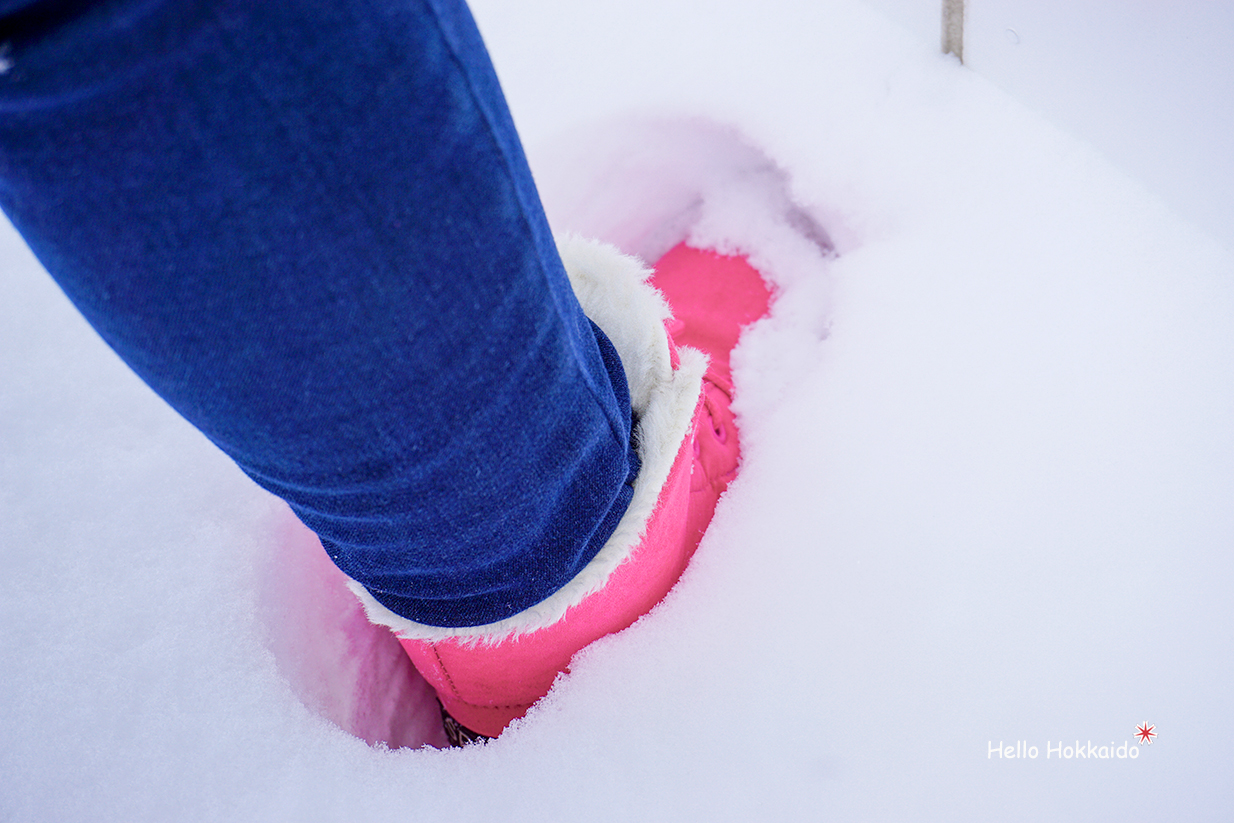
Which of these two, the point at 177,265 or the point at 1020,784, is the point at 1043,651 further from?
the point at 177,265

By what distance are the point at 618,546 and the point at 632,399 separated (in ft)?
0.38

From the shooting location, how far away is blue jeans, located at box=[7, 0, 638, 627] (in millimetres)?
231

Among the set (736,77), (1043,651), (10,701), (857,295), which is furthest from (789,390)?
(10,701)

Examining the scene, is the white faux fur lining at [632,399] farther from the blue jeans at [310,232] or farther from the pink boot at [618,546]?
the blue jeans at [310,232]

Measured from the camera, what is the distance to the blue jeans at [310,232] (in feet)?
0.76

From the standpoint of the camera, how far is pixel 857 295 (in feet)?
2.67

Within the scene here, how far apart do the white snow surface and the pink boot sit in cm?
4

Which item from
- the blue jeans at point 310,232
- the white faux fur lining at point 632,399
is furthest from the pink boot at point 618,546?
the blue jeans at point 310,232

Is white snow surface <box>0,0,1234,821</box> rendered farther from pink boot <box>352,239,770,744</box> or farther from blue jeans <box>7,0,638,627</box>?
blue jeans <box>7,0,638,627</box>

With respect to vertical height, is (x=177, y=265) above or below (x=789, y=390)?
above

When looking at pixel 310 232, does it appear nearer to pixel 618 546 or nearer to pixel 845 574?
pixel 618 546

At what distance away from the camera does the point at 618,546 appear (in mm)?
542

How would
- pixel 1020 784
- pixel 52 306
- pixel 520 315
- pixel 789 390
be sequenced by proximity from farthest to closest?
1. pixel 52 306
2. pixel 789 390
3. pixel 1020 784
4. pixel 520 315

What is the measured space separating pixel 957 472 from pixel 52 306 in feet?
3.34
